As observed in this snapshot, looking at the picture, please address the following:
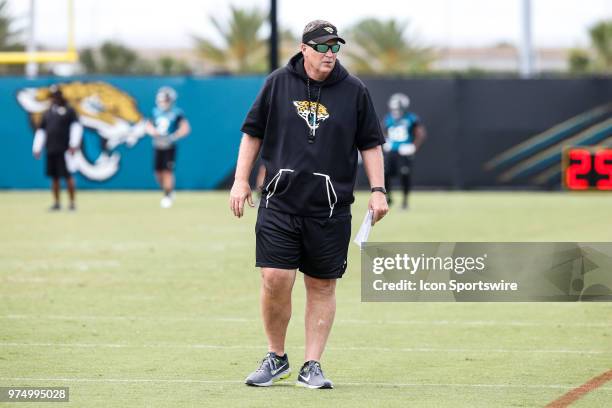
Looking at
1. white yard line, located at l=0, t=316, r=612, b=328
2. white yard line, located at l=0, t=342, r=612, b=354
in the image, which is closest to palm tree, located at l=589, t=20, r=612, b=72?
white yard line, located at l=0, t=316, r=612, b=328

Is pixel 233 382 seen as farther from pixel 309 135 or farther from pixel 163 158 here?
pixel 163 158

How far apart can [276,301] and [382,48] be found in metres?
43.7

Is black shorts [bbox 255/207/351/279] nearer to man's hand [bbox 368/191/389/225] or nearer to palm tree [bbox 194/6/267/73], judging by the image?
man's hand [bbox 368/191/389/225]

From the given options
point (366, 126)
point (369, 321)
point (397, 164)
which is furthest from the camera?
point (397, 164)

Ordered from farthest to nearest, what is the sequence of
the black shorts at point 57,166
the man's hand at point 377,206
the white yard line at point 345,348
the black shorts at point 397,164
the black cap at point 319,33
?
the black shorts at point 397,164
the black shorts at point 57,166
the white yard line at point 345,348
the man's hand at point 377,206
the black cap at point 319,33

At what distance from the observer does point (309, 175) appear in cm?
761

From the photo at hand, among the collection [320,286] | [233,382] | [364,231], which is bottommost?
[233,382]

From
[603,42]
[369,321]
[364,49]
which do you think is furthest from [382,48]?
[369,321]

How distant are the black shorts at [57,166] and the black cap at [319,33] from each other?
16061 millimetres

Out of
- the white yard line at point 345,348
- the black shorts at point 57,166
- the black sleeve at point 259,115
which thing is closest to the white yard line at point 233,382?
the white yard line at point 345,348

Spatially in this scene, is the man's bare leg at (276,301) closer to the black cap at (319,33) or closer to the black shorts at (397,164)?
the black cap at (319,33)

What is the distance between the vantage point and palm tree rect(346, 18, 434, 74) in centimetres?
5056

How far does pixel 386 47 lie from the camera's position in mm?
50750

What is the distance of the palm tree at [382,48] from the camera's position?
50.6 m
